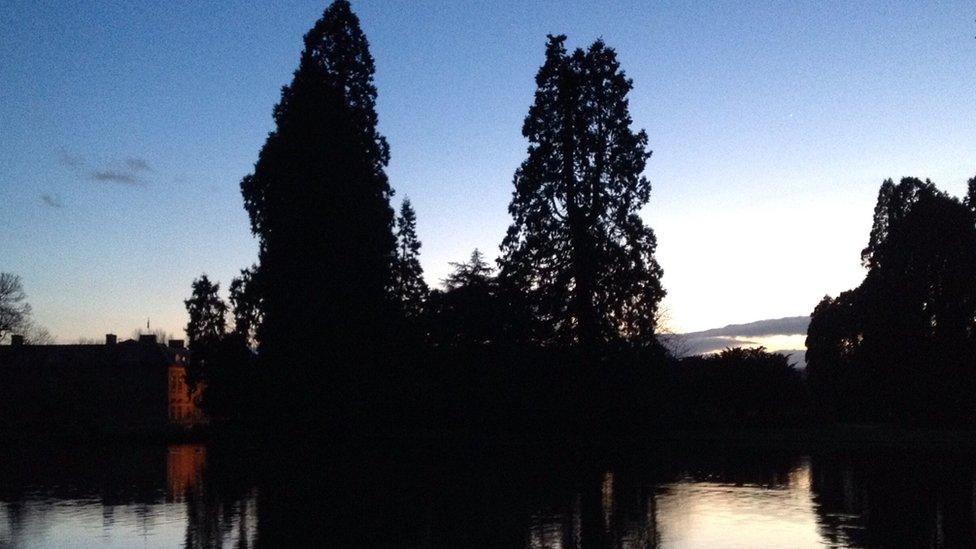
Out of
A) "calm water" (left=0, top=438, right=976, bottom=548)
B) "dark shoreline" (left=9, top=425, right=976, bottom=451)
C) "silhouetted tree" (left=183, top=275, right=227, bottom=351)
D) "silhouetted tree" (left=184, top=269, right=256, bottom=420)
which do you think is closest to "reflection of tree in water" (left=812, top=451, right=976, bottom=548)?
"calm water" (left=0, top=438, right=976, bottom=548)

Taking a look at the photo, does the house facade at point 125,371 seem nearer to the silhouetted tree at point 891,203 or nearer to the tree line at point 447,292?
the tree line at point 447,292

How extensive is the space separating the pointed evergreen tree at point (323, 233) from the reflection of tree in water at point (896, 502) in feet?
55.1

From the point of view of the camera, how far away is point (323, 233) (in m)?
36.0

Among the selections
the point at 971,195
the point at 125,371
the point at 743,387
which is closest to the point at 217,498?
the point at 743,387

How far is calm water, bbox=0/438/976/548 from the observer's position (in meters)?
13.7

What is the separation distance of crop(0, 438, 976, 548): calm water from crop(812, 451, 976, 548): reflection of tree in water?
38mm

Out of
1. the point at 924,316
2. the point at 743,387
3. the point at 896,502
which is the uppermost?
the point at 924,316

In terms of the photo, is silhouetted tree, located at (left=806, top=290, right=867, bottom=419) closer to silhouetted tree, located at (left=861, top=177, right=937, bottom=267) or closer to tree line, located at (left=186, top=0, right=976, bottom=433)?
silhouetted tree, located at (left=861, top=177, right=937, bottom=267)

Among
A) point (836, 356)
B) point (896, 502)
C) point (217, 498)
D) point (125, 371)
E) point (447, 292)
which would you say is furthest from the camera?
point (125, 371)

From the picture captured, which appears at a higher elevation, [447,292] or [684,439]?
[447,292]

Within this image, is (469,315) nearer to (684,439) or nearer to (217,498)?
(684,439)

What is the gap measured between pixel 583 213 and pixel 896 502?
22.0 meters

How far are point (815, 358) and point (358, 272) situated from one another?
4925 cm

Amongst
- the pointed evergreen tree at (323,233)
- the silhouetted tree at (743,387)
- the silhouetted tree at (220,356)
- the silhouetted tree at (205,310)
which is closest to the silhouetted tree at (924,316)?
the silhouetted tree at (743,387)
